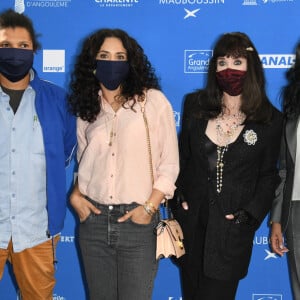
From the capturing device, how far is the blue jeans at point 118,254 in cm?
198

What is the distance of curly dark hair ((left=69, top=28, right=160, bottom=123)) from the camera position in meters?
2.09

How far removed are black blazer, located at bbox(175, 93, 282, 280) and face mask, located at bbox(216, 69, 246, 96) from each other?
17 centimetres

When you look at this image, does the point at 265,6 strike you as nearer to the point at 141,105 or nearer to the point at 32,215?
the point at 141,105

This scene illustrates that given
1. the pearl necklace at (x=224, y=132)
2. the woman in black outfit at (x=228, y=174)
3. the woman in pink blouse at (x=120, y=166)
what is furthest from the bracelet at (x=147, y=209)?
the pearl necklace at (x=224, y=132)

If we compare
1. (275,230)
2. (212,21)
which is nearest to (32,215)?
(275,230)

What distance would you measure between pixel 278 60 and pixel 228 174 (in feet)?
3.52

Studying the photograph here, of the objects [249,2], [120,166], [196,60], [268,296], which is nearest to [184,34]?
[196,60]

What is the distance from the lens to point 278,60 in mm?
2766

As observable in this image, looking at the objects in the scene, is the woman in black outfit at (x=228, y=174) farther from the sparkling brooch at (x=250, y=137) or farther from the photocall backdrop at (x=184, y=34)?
the photocall backdrop at (x=184, y=34)

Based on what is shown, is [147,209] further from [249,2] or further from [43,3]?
[43,3]

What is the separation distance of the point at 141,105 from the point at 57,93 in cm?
45

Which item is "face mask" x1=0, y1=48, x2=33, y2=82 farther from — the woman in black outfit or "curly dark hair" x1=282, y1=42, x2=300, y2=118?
"curly dark hair" x1=282, y1=42, x2=300, y2=118

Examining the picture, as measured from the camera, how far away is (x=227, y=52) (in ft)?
6.86

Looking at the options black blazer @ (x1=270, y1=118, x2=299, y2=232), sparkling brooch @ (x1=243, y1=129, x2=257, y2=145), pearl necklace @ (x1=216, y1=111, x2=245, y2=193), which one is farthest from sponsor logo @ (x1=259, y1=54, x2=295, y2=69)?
sparkling brooch @ (x1=243, y1=129, x2=257, y2=145)
